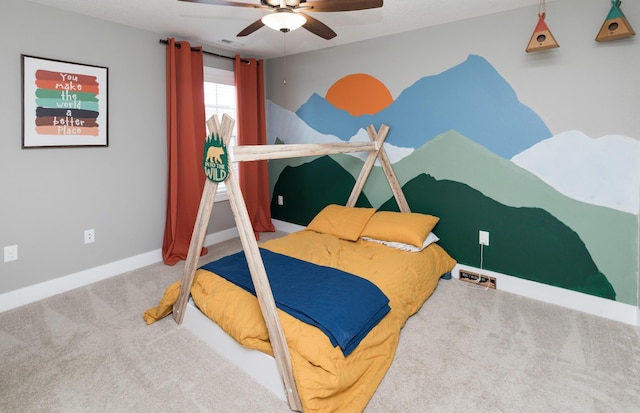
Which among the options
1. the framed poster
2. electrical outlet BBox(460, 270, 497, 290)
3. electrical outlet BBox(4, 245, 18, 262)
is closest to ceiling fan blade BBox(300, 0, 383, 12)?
the framed poster

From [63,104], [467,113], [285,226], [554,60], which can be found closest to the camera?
[554,60]

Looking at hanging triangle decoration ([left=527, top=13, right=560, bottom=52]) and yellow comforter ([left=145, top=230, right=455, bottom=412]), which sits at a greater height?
hanging triangle decoration ([left=527, top=13, right=560, bottom=52])

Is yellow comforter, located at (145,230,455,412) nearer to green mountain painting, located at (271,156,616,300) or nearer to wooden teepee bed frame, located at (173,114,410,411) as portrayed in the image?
wooden teepee bed frame, located at (173,114,410,411)

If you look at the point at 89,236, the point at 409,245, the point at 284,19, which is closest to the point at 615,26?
the point at 409,245

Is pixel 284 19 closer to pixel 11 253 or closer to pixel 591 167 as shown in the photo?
pixel 591 167

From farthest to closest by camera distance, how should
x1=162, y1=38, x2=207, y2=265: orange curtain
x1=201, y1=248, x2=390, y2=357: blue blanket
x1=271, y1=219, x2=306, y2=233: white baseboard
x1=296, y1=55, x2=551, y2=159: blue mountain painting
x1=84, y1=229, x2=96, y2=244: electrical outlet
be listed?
1. x1=271, y1=219, x2=306, y2=233: white baseboard
2. x1=162, y1=38, x2=207, y2=265: orange curtain
3. x1=84, y1=229, x2=96, y2=244: electrical outlet
4. x1=296, y1=55, x2=551, y2=159: blue mountain painting
5. x1=201, y1=248, x2=390, y2=357: blue blanket

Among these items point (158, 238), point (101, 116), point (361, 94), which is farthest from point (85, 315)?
point (361, 94)

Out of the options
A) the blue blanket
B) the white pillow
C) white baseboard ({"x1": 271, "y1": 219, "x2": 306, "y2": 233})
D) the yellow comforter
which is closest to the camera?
the yellow comforter

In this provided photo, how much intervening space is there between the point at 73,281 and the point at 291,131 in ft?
9.19

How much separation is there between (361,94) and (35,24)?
2.83 meters

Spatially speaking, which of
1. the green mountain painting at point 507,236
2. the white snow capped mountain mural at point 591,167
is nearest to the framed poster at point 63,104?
the green mountain painting at point 507,236

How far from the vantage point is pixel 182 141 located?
12.0ft

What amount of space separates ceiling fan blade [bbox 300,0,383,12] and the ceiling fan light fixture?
68 mm

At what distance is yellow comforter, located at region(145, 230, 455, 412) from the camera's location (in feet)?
5.62
